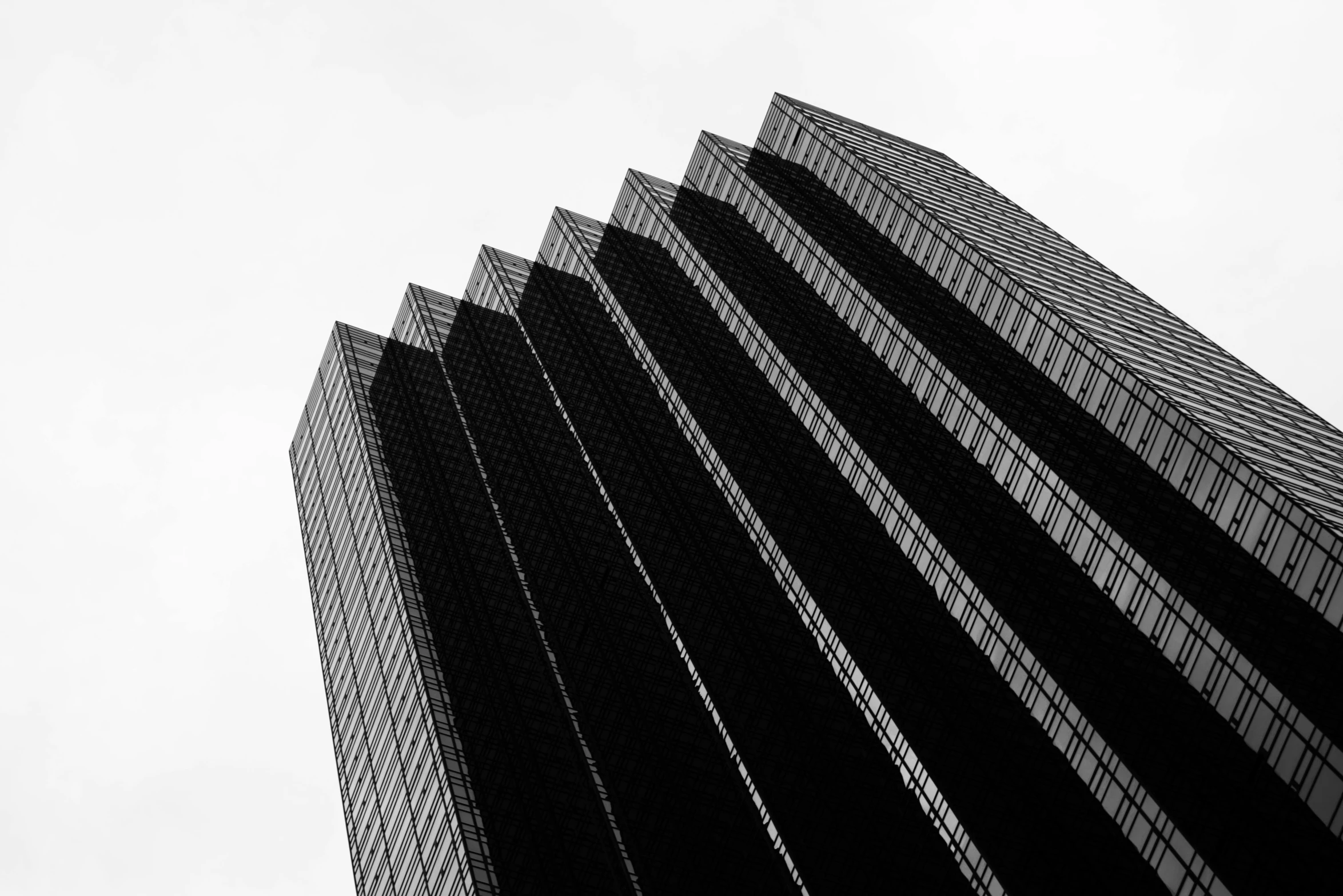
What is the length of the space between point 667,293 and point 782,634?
144 ft

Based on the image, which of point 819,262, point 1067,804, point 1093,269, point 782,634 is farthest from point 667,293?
point 1067,804

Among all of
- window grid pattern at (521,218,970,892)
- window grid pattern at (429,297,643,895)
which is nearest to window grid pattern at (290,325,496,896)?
window grid pattern at (429,297,643,895)

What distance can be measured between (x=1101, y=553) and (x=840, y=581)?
19808 mm

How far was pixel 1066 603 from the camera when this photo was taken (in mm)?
79438

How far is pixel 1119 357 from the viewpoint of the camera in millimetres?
85312

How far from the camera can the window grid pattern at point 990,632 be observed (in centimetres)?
6631

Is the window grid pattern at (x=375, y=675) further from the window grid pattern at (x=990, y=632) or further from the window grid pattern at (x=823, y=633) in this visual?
the window grid pattern at (x=990, y=632)

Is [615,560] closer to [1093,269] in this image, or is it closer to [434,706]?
[434,706]

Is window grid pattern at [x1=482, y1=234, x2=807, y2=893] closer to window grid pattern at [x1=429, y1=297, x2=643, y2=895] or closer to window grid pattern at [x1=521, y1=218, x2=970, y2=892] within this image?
window grid pattern at [x1=521, y1=218, x2=970, y2=892]

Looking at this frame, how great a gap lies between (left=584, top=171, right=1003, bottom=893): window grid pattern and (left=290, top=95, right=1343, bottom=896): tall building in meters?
0.34

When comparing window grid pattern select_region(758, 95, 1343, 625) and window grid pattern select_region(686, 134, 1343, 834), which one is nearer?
window grid pattern select_region(686, 134, 1343, 834)

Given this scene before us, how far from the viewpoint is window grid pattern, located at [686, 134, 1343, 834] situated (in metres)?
61.5

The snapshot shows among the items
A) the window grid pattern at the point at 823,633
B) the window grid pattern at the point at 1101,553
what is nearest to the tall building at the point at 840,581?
the window grid pattern at the point at 1101,553

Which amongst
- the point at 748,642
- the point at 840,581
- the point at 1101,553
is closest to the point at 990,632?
the point at 1101,553
